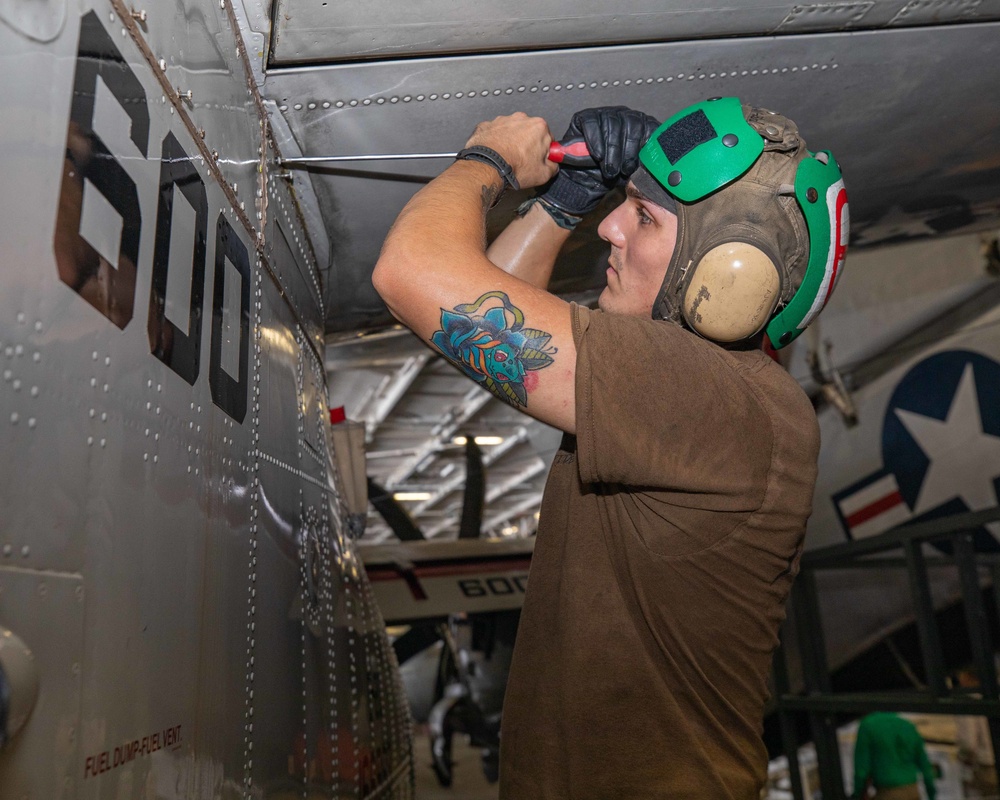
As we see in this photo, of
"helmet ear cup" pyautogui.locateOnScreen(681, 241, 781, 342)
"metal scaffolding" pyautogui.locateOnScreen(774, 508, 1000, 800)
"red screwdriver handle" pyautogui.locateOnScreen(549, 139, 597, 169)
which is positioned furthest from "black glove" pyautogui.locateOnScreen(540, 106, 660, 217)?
"metal scaffolding" pyautogui.locateOnScreen(774, 508, 1000, 800)

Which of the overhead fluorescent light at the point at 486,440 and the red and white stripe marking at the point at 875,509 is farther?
the overhead fluorescent light at the point at 486,440

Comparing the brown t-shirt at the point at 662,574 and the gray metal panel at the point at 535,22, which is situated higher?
the gray metal panel at the point at 535,22

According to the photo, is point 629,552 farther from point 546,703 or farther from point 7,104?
point 7,104

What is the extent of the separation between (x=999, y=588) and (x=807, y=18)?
4058mm

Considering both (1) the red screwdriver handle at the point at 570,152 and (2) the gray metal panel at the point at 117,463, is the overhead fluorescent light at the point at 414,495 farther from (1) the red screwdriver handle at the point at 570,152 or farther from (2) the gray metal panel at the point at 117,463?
(2) the gray metal panel at the point at 117,463

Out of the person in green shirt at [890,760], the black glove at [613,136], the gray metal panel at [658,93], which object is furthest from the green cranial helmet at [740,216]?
the person in green shirt at [890,760]

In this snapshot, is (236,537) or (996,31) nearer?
(236,537)

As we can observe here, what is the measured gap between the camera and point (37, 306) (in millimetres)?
894

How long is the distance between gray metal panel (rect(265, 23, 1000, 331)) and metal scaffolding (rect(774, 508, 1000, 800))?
106 inches

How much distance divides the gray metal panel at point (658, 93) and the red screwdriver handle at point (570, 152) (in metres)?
0.32

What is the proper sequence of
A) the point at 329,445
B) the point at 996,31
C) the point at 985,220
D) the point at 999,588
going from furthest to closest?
the point at 999,588, the point at 985,220, the point at 329,445, the point at 996,31

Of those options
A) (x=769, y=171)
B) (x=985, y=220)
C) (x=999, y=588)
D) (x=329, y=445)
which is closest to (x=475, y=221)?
(x=769, y=171)

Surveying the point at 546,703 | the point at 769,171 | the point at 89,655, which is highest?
the point at 769,171

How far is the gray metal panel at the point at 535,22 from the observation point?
6.19 ft
